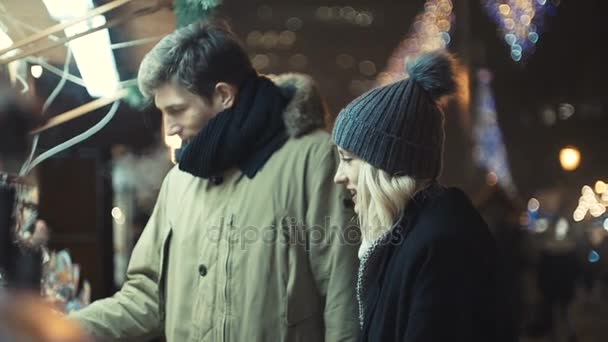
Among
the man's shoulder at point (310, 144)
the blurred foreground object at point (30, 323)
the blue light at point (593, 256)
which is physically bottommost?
the blue light at point (593, 256)

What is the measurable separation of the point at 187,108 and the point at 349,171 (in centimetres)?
63

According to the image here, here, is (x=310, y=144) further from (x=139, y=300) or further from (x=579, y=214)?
(x=579, y=214)

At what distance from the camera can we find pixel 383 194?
2352 millimetres

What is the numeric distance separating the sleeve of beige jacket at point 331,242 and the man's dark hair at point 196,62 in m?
0.39

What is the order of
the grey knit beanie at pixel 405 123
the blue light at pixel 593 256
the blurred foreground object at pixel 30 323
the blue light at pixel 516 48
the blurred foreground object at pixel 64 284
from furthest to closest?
the blue light at pixel 593 256, the blue light at pixel 516 48, the blurred foreground object at pixel 64 284, the grey knit beanie at pixel 405 123, the blurred foreground object at pixel 30 323

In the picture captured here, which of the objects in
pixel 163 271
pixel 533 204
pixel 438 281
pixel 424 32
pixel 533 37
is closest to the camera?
pixel 438 281

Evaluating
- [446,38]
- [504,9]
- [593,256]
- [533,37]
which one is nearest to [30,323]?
[446,38]

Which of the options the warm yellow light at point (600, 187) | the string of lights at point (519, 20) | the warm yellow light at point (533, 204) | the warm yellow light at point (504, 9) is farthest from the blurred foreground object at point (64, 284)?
the warm yellow light at point (533, 204)

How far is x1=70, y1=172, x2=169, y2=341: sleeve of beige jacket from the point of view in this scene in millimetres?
2881

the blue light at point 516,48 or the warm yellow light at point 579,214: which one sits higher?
the blue light at point 516,48

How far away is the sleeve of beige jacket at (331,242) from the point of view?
264cm

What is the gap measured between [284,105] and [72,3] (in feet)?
2.61

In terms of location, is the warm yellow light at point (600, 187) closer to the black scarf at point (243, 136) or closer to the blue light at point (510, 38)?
the blue light at point (510, 38)

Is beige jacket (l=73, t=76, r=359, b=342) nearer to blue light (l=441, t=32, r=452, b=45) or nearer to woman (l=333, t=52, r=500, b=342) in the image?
woman (l=333, t=52, r=500, b=342)
